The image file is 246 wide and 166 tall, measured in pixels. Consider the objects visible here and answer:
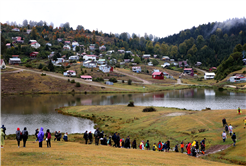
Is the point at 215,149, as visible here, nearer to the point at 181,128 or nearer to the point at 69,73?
the point at 181,128

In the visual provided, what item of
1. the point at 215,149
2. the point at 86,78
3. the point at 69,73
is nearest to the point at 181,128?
the point at 215,149

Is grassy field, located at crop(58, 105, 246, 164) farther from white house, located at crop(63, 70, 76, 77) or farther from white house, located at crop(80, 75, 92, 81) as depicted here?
white house, located at crop(63, 70, 76, 77)

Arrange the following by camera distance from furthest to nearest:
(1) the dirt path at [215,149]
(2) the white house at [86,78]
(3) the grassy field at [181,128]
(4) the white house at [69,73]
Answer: (4) the white house at [69,73]
(2) the white house at [86,78]
(1) the dirt path at [215,149]
(3) the grassy field at [181,128]

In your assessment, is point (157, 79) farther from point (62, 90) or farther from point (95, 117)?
point (95, 117)

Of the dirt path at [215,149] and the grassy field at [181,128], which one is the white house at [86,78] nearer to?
the grassy field at [181,128]

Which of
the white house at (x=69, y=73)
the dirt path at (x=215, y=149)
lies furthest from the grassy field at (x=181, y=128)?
the white house at (x=69, y=73)

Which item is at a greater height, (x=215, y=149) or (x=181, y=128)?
(x=181, y=128)

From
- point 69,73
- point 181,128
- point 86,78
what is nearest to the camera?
point 181,128

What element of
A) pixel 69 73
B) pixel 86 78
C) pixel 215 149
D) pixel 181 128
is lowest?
pixel 215 149

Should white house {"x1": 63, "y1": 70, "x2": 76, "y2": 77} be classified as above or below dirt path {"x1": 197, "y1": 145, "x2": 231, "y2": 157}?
above

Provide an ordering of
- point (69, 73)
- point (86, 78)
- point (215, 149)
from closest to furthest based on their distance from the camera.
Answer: point (215, 149) → point (86, 78) → point (69, 73)

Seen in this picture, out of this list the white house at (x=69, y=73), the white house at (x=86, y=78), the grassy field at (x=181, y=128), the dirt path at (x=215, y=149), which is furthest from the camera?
the white house at (x=69, y=73)

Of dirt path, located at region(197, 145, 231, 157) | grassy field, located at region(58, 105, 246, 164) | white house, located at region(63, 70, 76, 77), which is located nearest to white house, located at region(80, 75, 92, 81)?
white house, located at region(63, 70, 76, 77)

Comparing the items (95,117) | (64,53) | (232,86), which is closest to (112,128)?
(95,117)
